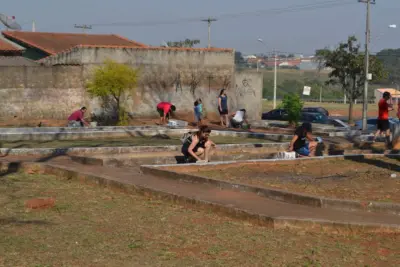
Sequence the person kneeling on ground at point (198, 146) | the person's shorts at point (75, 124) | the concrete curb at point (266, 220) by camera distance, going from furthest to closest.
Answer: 1. the person's shorts at point (75, 124)
2. the person kneeling on ground at point (198, 146)
3. the concrete curb at point (266, 220)

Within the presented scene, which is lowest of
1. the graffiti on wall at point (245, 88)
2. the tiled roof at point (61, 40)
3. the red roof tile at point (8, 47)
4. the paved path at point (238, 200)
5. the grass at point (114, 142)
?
the grass at point (114, 142)

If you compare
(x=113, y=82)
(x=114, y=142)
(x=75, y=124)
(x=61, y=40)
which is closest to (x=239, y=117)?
(x=113, y=82)

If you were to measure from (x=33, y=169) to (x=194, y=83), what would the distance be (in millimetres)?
19163

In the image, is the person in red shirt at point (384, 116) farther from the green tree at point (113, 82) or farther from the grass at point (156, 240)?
the green tree at point (113, 82)

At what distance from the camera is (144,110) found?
104 feet

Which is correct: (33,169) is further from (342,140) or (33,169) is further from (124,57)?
(124,57)

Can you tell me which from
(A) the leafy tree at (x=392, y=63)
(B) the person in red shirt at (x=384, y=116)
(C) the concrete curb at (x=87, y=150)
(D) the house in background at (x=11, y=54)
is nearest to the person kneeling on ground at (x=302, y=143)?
(C) the concrete curb at (x=87, y=150)

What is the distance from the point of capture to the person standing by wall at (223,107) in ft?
89.9

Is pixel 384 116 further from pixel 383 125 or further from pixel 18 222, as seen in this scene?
pixel 18 222

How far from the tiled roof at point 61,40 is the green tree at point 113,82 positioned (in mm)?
7590

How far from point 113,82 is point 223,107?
444 centimetres

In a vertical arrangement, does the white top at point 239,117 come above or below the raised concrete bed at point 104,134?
above

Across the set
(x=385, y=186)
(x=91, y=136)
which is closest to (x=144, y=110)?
(x=91, y=136)

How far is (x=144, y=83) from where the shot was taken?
3170 centimetres
